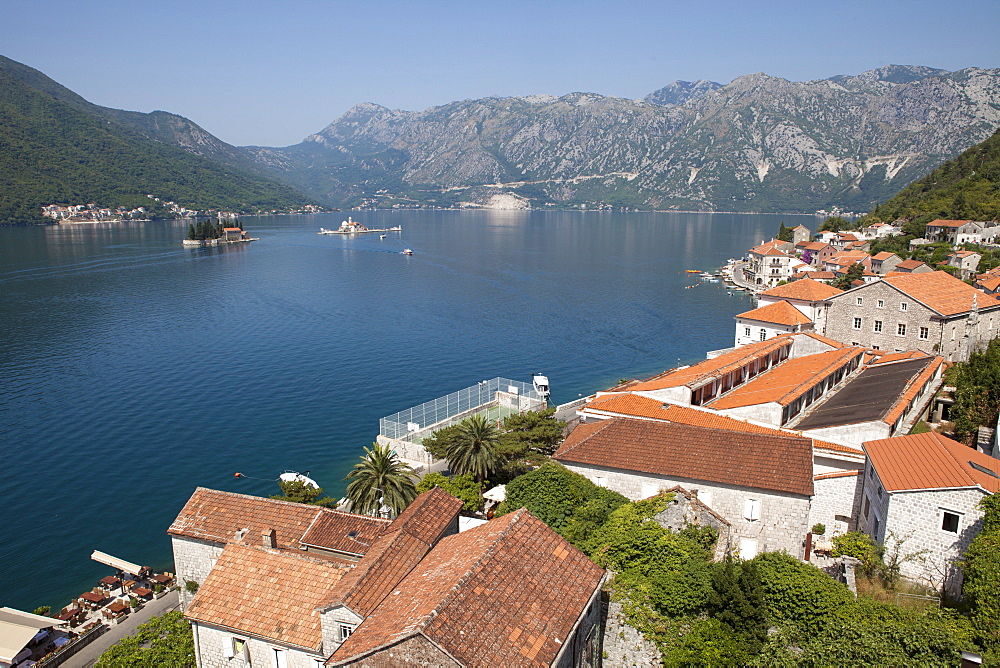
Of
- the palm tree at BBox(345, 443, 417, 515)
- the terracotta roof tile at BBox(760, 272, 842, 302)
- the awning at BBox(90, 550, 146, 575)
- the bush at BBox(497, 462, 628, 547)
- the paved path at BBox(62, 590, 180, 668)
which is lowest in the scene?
the awning at BBox(90, 550, 146, 575)

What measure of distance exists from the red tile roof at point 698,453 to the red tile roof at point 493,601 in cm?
882

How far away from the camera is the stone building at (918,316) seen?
3719cm

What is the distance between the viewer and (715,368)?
32781 millimetres

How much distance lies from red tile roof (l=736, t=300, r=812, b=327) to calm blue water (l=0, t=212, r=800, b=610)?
11827mm

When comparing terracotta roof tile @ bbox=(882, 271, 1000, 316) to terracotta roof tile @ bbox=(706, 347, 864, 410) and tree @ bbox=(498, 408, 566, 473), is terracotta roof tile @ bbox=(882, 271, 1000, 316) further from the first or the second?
tree @ bbox=(498, 408, 566, 473)

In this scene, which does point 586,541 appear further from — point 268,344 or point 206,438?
point 268,344

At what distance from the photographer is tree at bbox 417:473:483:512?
23203 millimetres

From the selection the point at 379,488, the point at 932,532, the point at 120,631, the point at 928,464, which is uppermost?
the point at 928,464

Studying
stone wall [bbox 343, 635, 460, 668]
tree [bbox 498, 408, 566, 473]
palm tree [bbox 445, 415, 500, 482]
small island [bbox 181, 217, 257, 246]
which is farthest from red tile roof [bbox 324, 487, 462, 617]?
small island [bbox 181, 217, 257, 246]

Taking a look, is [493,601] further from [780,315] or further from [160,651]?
[780,315]

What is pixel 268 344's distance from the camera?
62.8m

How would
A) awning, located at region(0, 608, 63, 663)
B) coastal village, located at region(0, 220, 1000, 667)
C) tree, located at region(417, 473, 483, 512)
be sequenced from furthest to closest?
tree, located at region(417, 473, 483, 512) → awning, located at region(0, 608, 63, 663) → coastal village, located at region(0, 220, 1000, 667)

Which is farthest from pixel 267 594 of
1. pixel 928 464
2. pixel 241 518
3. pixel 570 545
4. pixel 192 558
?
pixel 928 464

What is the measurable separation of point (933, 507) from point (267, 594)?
659 inches
